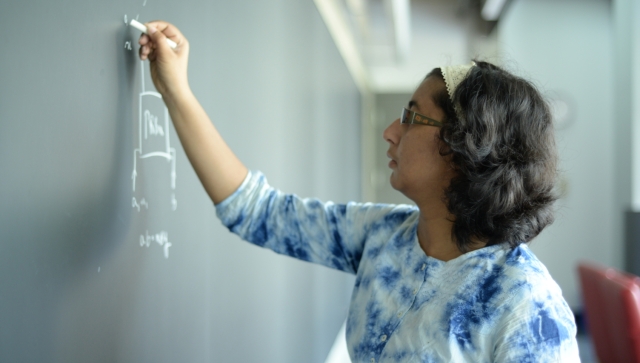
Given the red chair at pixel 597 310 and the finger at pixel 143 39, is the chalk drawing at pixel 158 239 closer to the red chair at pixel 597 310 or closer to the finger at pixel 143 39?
the finger at pixel 143 39

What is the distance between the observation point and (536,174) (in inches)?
45.9

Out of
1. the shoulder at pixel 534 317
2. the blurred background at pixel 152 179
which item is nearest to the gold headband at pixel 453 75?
the blurred background at pixel 152 179

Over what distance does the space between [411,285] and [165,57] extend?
730 millimetres

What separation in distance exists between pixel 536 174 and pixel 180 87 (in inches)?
31.5

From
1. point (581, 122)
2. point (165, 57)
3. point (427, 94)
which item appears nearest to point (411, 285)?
point (427, 94)

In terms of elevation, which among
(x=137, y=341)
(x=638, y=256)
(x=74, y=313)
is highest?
(x=74, y=313)

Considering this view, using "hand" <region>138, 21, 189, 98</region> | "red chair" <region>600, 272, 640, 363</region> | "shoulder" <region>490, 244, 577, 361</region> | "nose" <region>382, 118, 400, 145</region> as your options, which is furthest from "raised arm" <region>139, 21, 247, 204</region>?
"red chair" <region>600, 272, 640, 363</region>

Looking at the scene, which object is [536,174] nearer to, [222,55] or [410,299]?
[410,299]

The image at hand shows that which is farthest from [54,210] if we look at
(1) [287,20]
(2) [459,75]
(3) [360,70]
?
(3) [360,70]

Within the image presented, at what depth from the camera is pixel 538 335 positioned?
0.98m

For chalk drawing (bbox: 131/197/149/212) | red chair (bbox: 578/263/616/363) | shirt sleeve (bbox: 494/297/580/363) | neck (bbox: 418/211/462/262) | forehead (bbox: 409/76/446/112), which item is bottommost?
red chair (bbox: 578/263/616/363)

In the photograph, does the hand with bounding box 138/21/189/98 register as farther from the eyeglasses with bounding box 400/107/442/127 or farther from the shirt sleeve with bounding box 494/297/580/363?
the shirt sleeve with bounding box 494/297/580/363

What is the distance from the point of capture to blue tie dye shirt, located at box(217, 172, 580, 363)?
3.31 ft

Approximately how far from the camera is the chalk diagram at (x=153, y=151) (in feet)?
3.87
